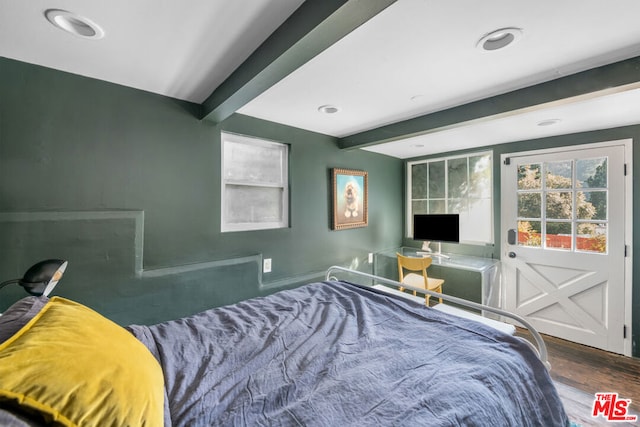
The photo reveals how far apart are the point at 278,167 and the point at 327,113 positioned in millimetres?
756

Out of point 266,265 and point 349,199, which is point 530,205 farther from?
point 266,265

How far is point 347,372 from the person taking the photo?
42.7 inches

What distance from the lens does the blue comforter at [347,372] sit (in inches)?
34.5

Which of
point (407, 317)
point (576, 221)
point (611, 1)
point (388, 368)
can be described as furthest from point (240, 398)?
point (576, 221)

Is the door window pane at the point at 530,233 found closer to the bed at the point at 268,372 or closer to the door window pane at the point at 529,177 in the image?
the door window pane at the point at 529,177

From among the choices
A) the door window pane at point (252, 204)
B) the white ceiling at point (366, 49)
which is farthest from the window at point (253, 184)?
the white ceiling at point (366, 49)

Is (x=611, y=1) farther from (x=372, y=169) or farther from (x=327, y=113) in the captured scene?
(x=372, y=169)

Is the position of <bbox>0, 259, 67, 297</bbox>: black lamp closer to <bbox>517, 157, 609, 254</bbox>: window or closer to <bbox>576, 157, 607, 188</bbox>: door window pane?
<bbox>517, 157, 609, 254</bbox>: window

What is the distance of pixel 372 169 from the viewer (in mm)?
3688

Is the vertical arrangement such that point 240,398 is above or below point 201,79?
below

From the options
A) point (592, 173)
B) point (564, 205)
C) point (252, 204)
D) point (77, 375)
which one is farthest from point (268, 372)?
point (592, 173)

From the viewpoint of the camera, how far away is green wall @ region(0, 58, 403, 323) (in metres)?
1.55

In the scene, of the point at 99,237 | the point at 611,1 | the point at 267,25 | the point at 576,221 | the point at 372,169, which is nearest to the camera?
the point at 611,1

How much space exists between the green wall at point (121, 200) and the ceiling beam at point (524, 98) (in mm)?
1208
